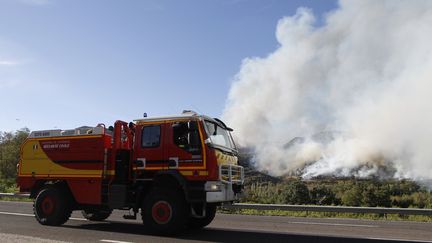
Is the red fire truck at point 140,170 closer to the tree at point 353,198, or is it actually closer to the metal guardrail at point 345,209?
the metal guardrail at point 345,209

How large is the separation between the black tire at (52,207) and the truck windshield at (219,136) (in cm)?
431

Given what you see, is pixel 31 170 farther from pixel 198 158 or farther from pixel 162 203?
pixel 198 158

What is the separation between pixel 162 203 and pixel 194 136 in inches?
65.4

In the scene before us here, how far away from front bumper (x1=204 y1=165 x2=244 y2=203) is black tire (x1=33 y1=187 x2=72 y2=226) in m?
4.16

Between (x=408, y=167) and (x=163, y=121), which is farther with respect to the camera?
(x=408, y=167)

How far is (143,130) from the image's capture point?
417 inches

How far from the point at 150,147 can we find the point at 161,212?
156 centimetres

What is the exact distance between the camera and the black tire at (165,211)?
31.6 ft

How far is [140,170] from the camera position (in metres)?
10.4

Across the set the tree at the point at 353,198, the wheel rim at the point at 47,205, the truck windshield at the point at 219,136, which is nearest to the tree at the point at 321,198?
the tree at the point at 353,198

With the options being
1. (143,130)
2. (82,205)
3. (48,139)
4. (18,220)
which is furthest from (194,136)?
(18,220)

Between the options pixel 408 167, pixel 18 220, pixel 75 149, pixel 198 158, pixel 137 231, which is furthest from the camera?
pixel 408 167

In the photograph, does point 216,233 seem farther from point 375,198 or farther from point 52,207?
point 375,198

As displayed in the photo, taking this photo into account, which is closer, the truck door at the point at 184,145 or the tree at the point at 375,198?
the truck door at the point at 184,145
